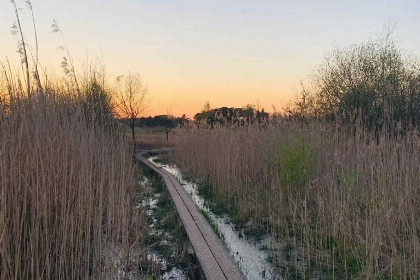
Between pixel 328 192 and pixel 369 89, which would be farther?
pixel 369 89

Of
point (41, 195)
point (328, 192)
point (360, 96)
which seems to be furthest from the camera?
point (360, 96)

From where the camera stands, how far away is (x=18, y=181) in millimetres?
2049

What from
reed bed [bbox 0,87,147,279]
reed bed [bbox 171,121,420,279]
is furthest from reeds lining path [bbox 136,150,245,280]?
reed bed [bbox 0,87,147,279]

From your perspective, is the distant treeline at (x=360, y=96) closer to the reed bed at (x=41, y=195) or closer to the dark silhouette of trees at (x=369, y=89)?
the dark silhouette of trees at (x=369, y=89)

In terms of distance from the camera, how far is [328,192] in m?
4.80

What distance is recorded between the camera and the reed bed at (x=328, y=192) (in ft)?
11.0

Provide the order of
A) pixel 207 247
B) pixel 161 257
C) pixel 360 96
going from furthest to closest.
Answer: pixel 360 96 < pixel 161 257 < pixel 207 247

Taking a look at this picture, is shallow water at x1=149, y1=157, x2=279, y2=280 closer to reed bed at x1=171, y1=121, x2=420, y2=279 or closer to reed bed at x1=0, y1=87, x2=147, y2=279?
reed bed at x1=171, y1=121, x2=420, y2=279

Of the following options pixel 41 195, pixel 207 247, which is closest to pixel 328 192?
pixel 207 247

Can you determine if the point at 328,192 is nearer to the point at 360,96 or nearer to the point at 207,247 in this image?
the point at 207,247

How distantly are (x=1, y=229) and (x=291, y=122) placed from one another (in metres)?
5.88

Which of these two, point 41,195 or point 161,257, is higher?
point 41,195

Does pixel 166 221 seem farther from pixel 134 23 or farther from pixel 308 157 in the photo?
pixel 134 23

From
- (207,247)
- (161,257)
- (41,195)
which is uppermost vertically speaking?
(41,195)
